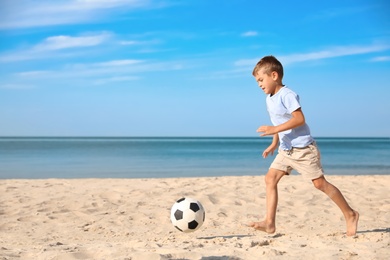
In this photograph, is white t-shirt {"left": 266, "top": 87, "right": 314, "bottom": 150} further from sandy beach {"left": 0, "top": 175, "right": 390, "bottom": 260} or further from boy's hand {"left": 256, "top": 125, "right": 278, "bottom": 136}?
sandy beach {"left": 0, "top": 175, "right": 390, "bottom": 260}

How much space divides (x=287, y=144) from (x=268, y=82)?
2.05 ft

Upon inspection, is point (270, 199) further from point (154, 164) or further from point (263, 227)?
point (154, 164)

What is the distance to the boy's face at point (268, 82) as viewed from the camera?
15.2ft

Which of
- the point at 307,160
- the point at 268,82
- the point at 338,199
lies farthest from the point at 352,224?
the point at 268,82

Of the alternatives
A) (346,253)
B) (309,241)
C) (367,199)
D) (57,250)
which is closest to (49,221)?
(57,250)

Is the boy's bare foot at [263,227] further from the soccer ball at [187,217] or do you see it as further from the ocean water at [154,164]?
the ocean water at [154,164]

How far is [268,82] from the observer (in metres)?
4.64

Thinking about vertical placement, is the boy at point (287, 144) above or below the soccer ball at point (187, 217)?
above

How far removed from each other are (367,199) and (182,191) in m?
2.93

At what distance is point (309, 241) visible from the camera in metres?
4.38

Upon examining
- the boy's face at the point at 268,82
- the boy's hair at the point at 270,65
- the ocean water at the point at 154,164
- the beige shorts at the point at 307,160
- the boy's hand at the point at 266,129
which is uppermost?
the boy's hair at the point at 270,65

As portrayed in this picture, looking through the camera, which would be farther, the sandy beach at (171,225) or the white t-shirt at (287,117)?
the white t-shirt at (287,117)

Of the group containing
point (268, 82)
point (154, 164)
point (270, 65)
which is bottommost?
point (154, 164)

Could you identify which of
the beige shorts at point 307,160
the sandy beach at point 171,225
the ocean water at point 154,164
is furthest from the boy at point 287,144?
the ocean water at point 154,164
